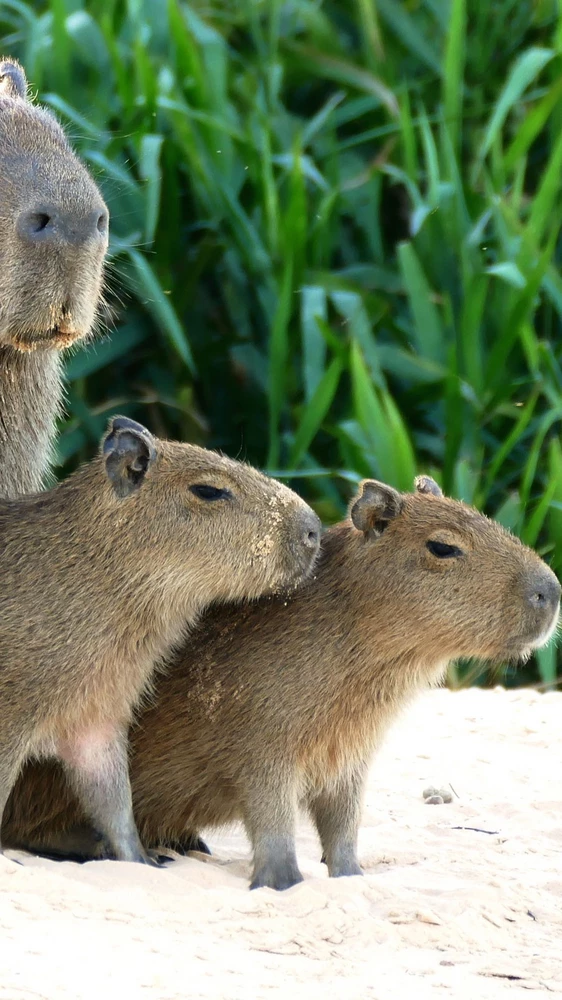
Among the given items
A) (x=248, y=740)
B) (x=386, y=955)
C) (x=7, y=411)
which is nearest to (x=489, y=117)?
(x=7, y=411)

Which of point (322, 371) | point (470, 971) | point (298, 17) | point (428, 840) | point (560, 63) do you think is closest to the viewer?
point (470, 971)

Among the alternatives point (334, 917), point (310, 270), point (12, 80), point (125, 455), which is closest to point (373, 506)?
point (125, 455)

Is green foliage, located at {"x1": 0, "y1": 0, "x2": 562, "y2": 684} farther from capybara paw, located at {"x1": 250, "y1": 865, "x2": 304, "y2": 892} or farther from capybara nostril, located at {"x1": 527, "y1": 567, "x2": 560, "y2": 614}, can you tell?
capybara paw, located at {"x1": 250, "y1": 865, "x2": 304, "y2": 892}

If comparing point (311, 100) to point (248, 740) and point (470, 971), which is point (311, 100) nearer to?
point (248, 740)

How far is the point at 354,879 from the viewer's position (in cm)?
335

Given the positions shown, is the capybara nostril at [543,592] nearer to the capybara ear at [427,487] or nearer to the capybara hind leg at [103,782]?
the capybara ear at [427,487]

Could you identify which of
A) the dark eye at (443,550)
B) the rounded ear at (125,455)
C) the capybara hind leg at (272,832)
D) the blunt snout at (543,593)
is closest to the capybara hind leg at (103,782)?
the capybara hind leg at (272,832)

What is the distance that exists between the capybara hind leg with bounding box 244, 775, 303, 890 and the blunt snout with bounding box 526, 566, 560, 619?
0.67m

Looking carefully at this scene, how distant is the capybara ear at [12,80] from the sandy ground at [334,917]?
1877mm

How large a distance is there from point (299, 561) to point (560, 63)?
3.65 meters

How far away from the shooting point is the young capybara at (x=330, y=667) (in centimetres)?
350

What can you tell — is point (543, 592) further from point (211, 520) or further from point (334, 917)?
point (334, 917)

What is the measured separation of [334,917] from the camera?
3.07 meters

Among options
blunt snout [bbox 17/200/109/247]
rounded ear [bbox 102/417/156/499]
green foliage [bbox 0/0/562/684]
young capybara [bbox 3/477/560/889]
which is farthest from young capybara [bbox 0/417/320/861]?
green foliage [bbox 0/0/562/684]
